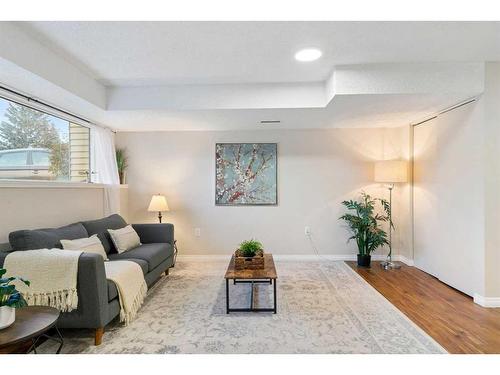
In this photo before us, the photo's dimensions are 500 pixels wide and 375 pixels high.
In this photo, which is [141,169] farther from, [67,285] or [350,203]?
[350,203]

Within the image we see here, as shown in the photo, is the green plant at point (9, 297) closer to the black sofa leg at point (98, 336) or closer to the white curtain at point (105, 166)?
the black sofa leg at point (98, 336)

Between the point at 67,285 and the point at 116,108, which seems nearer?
the point at 67,285

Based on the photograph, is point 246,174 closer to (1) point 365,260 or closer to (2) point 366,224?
(2) point 366,224

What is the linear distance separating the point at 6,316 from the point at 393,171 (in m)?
4.28

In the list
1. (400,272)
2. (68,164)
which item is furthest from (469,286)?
(68,164)

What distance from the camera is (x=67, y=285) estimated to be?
1975 millimetres

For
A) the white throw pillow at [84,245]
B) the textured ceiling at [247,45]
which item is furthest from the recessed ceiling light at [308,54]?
the white throw pillow at [84,245]

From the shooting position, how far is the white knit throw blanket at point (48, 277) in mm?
1964

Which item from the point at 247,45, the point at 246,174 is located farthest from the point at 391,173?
the point at 247,45

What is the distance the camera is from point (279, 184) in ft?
15.0

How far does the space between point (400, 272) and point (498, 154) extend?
74.9 inches

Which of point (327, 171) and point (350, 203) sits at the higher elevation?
point (327, 171)

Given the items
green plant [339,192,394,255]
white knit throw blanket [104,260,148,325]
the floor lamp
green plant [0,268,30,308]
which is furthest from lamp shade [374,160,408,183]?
green plant [0,268,30,308]

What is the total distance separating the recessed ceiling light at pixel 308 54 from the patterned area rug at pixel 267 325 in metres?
2.33
